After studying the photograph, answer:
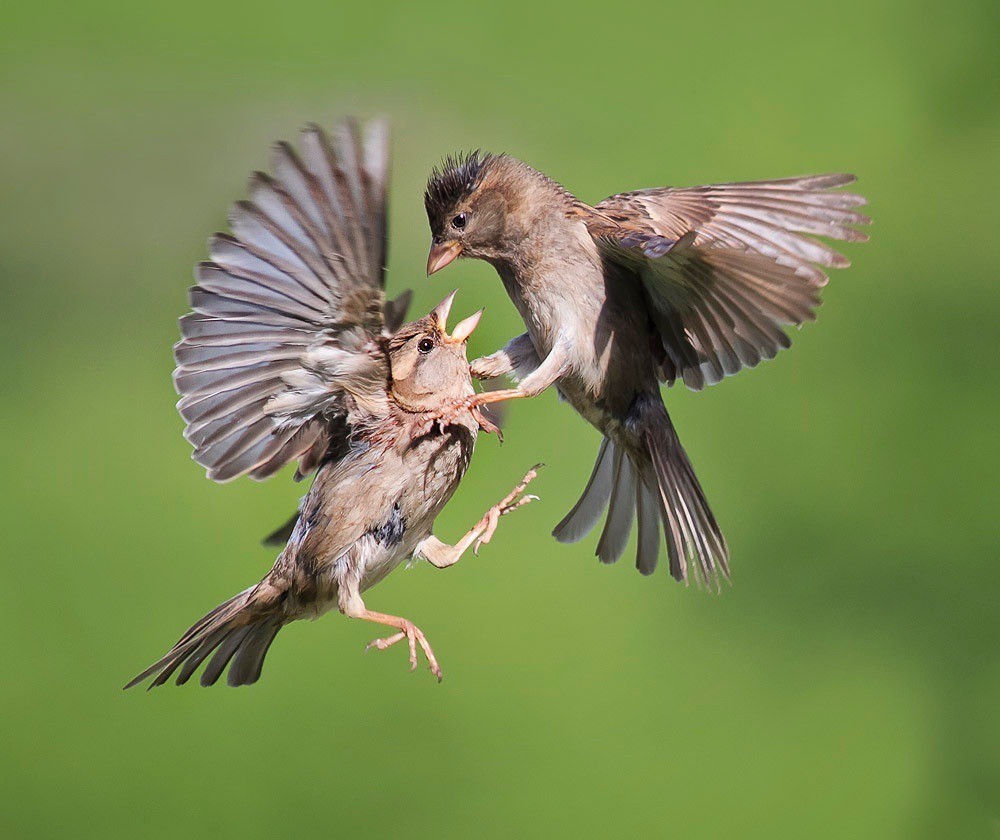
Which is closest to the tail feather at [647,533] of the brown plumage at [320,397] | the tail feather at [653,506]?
the tail feather at [653,506]

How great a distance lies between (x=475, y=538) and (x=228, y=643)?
45 centimetres

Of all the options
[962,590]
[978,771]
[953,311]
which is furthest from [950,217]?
[978,771]

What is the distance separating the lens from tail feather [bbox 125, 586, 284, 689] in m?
2.16

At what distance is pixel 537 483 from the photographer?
14.0ft

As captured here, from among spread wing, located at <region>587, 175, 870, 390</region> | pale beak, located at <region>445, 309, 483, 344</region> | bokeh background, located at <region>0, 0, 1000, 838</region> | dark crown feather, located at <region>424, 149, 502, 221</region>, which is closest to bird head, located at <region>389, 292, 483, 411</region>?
pale beak, located at <region>445, 309, 483, 344</region>

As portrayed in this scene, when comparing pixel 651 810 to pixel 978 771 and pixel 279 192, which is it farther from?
pixel 279 192

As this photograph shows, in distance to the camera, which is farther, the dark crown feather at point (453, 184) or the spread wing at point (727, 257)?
the dark crown feather at point (453, 184)

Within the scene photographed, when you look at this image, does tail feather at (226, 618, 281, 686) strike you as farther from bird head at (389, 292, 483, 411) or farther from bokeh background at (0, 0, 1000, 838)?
bokeh background at (0, 0, 1000, 838)

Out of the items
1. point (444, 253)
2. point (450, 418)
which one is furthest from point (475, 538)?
point (444, 253)

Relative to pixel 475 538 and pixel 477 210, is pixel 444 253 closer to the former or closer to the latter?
pixel 477 210

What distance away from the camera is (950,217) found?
5637 millimetres

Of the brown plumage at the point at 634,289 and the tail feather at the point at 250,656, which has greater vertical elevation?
the brown plumage at the point at 634,289

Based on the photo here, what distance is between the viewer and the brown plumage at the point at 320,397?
6.17 ft

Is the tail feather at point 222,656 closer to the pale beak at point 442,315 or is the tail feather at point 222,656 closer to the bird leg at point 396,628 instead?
the bird leg at point 396,628
